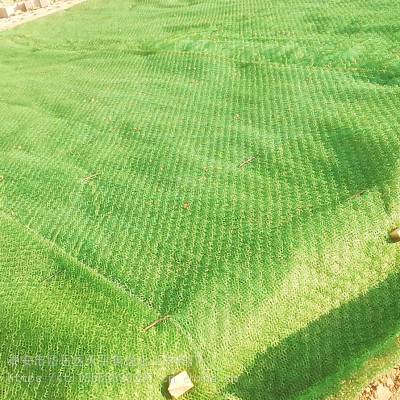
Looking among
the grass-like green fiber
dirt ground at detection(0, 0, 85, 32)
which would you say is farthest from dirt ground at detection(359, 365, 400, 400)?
dirt ground at detection(0, 0, 85, 32)

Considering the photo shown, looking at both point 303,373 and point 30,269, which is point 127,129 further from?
point 303,373

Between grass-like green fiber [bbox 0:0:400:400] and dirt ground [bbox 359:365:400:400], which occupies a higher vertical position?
grass-like green fiber [bbox 0:0:400:400]

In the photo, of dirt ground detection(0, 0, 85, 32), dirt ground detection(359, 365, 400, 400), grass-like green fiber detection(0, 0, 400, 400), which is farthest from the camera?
dirt ground detection(0, 0, 85, 32)

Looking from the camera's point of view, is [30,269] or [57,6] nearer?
[30,269]

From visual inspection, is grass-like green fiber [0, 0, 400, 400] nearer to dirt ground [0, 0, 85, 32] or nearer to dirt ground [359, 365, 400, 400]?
dirt ground [359, 365, 400, 400]

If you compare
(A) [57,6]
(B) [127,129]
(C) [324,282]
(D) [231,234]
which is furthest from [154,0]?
(C) [324,282]

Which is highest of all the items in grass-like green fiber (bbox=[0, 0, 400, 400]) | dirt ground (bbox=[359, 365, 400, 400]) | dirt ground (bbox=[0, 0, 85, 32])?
dirt ground (bbox=[0, 0, 85, 32])

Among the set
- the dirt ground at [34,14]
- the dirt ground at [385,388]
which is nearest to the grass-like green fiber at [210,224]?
the dirt ground at [385,388]
